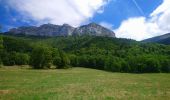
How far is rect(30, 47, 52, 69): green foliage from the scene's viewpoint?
12312cm

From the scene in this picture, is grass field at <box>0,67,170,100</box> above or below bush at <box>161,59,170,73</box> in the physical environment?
below

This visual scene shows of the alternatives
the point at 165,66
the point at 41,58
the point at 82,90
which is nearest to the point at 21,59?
the point at 41,58

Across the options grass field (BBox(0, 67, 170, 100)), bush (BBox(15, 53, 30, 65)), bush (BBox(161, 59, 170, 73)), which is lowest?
grass field (BBox(0, 67, 170, 100))

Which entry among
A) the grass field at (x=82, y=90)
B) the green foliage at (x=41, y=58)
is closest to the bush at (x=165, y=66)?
the green foliage at (x=41, y=58)

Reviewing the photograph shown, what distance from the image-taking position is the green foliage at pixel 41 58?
123 m

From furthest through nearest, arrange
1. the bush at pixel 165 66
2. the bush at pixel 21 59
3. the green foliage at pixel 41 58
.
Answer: the bush at pixel 21 59 → the bush at pixel 165 66 → the green foliage at pixel 41 58

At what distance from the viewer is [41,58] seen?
123 m

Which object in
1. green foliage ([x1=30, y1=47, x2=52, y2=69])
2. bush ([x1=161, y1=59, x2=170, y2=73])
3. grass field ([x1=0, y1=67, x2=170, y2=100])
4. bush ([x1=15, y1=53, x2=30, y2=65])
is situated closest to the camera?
grass field ([x1=0, y1=67, x2=170, y2=100])

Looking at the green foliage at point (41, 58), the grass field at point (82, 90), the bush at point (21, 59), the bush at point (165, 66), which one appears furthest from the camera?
the bush at point (21, 59)

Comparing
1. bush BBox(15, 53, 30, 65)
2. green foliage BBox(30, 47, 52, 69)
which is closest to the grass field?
green foliage BBox(30, 47, 52, 69)

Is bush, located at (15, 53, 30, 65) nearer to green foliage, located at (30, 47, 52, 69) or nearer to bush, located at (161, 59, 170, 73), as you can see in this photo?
green foliage, located at (30, 47, 52, 69)

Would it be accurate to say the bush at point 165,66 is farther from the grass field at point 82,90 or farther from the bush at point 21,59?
the bush at point 21,59

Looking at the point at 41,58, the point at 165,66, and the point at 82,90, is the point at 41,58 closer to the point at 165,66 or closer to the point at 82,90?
the point at 165,66

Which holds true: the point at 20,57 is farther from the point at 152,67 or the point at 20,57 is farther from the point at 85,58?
the point at 152,67
